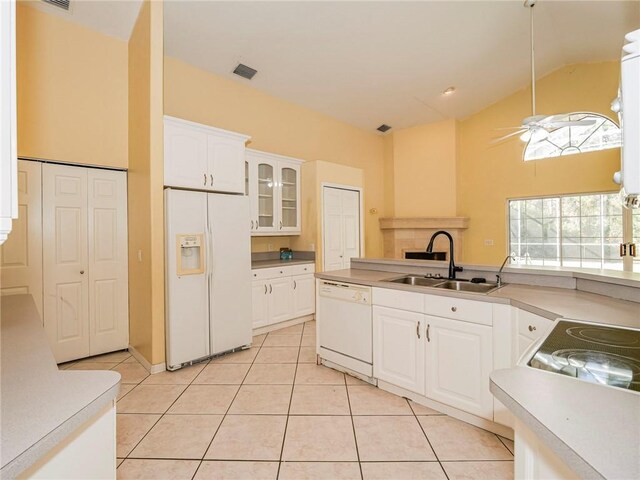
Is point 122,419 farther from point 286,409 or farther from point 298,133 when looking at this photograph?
point 298,133

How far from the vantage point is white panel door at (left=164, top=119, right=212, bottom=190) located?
9.83 ft

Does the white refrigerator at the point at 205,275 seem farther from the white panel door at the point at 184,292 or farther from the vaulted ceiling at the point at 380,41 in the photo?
the vaulted ceiling at the point at 380,41

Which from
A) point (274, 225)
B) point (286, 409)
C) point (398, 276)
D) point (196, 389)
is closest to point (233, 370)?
point (196, 389)

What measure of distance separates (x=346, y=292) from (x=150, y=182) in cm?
209

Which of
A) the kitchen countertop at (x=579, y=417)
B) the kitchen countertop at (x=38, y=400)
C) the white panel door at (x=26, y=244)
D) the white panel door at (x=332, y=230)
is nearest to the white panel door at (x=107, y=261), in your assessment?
the white panel door at (x=26, y=244)

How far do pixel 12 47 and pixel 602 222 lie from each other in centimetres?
677

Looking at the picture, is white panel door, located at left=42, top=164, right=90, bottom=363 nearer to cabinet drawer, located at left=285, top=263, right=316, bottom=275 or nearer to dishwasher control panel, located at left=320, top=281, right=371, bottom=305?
cabinet drawer, located at left=285, top=263, right=316, bottom=275

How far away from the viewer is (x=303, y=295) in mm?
4414

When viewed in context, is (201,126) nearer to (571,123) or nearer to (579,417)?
(579,417)

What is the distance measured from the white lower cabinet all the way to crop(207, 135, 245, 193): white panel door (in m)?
1.12

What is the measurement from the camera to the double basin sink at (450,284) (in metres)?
2.33

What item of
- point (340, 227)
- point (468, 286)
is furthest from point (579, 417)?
point (340, 227)

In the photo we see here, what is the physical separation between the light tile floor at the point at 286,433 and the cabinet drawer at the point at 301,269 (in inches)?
62.8

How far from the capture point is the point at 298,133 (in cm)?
525
